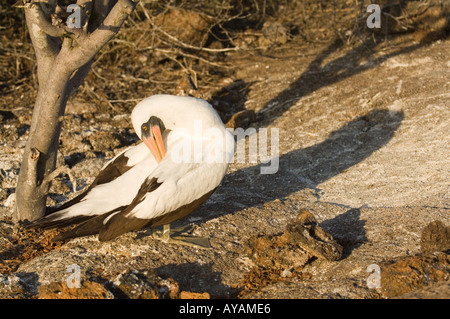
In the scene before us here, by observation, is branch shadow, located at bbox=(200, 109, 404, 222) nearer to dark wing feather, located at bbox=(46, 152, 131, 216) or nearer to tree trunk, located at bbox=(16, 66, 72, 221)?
dark wing feather, located at bbox=(46, 152, 131, 216)

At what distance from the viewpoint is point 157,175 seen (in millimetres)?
4438

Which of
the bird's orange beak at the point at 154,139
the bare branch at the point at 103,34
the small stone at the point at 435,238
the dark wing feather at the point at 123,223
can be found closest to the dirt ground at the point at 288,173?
the small stone at the point at 435,238

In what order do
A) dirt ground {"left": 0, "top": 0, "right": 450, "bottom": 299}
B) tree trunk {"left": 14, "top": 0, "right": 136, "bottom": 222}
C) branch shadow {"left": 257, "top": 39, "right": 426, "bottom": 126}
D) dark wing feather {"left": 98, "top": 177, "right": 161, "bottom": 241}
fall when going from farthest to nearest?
branch shadow {"left": 257, "top": 39, "right": 426, "bottom": 126}
tree trunk {"left": 14, "top": 0, "right": 136, "bottom": 222}
dark wing feather {"left": 98, "top": 177, "right": 161, "bottom": 241}
dirt ground {"left": 0, "top": 0, "right": 450, "bottom": 299}

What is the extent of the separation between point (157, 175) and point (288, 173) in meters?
1.76

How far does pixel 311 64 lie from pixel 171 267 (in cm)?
446

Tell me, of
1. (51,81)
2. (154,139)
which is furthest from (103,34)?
(154,139)

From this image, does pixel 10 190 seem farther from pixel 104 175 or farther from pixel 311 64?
pixel 311 64

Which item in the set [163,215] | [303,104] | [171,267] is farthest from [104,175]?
[303,104]

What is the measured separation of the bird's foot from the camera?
14.7ft

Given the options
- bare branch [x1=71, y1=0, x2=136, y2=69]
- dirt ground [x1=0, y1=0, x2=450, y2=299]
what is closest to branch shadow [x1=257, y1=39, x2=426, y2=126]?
dirt ground [x1=0, y1=0, x2=450, y2=299]

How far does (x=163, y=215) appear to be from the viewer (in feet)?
14.5

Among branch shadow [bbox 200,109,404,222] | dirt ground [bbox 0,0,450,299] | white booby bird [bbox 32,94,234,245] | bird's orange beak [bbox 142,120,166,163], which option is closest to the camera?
dirt ground [bbox 0,0,450,299]

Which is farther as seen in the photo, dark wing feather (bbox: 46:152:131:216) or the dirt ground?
dark wing feather (bbox: 46:152:131:216)

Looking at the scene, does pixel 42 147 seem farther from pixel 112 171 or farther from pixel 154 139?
pixel 154 139
